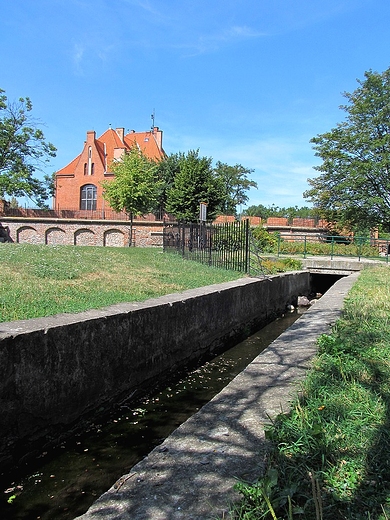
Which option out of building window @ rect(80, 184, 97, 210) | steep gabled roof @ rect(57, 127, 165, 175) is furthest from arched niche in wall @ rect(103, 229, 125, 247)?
steep gabled roof @ rect(57, 127, 165, 175)

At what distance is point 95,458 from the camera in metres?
4.04

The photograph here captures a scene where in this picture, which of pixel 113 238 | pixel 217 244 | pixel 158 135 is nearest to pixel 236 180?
pixel 158 135

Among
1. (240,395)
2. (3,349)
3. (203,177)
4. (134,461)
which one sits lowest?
(134,461)

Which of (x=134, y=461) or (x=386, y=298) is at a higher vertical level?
(x=386, y=298)

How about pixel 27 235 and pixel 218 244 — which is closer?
pixel 218 244

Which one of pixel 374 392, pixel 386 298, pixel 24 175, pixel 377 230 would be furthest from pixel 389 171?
pixel 374 392

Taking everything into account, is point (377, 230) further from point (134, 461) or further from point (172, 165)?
point (134, 461)

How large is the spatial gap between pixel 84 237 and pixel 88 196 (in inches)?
503

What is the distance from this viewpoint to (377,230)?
39.3 m

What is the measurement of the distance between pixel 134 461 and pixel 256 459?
6.40 feet

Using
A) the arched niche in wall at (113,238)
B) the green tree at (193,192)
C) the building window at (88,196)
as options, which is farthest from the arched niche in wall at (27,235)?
the green tree at (193,192)

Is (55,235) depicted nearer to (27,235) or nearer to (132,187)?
(27,235)

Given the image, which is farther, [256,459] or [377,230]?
[377,230]

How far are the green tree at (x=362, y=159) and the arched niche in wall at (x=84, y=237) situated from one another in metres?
21.6
